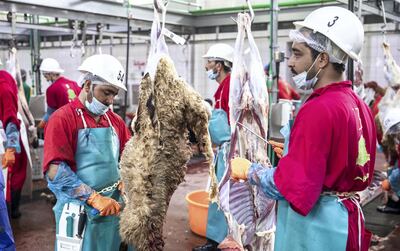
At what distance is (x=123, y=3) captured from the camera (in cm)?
534

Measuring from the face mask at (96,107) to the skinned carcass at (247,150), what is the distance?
80 cm

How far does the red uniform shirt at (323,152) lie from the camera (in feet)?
5.58

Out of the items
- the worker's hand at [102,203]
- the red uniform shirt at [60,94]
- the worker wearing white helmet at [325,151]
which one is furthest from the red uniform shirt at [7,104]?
the worker wearing white helmet at [325,151]

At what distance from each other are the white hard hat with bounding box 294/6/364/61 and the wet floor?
283cm

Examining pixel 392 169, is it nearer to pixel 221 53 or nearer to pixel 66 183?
pixel 221 53

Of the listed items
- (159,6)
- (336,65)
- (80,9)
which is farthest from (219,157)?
(80,9)

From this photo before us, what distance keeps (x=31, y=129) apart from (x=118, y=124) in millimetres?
3359

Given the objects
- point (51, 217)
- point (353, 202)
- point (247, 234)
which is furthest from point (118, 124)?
point (51, 217)

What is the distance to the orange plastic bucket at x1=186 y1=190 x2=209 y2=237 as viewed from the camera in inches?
169

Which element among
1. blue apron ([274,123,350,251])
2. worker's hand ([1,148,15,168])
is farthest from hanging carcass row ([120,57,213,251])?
worker's hand ([1,148,15,168])

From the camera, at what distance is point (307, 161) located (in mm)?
1702

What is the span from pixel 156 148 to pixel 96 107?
0.50 metres

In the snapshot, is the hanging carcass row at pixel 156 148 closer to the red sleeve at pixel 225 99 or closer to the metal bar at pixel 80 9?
the red sleeve at pixel 225 99

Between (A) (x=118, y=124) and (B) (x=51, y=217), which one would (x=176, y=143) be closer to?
(A) (x=118, y=124)
